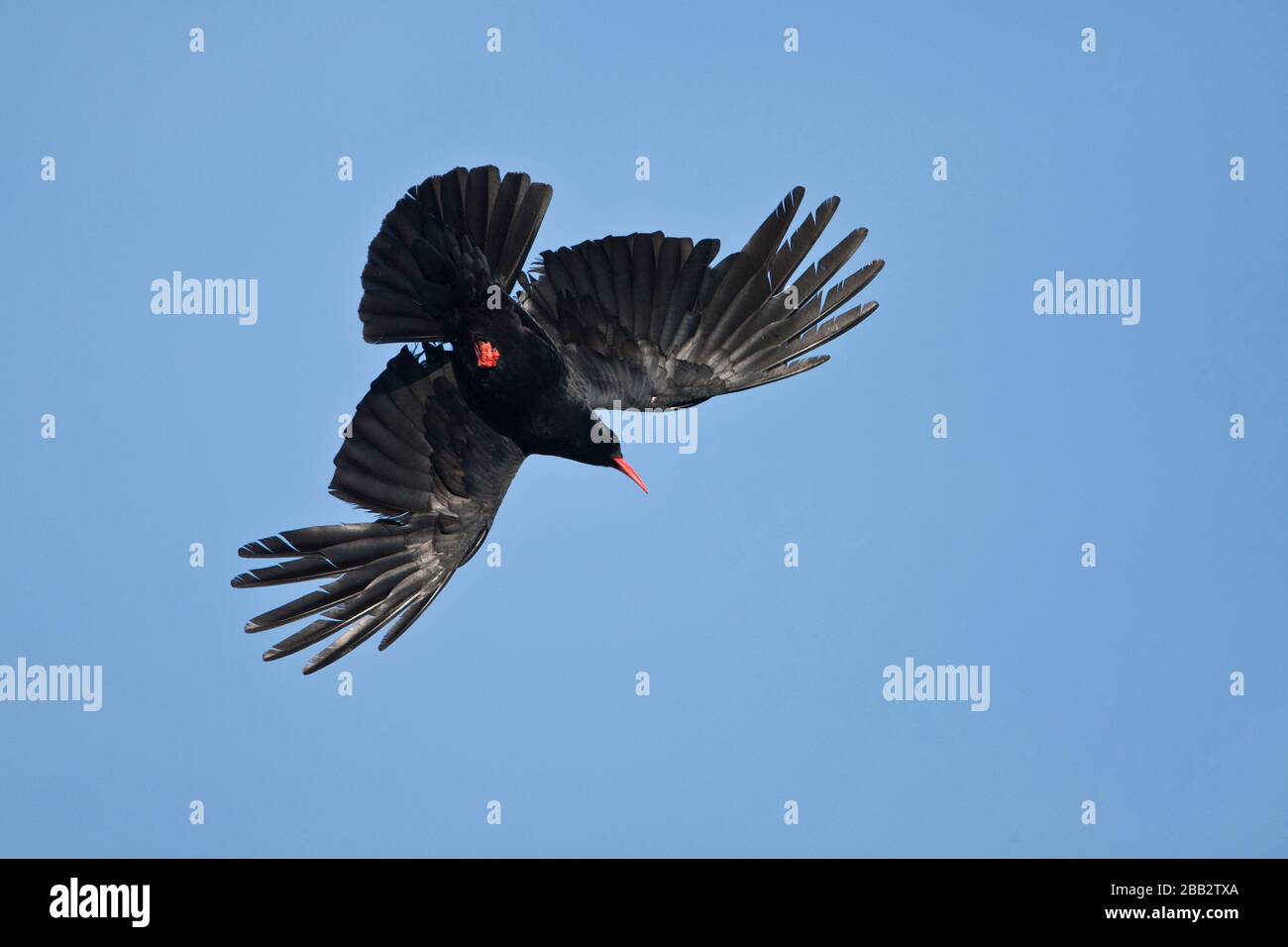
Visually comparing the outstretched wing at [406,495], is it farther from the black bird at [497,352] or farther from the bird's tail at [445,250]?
the bird's tail at [445,250]

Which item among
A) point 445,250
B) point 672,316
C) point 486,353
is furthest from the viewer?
point 672,316

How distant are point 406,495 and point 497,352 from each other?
4.94 feet

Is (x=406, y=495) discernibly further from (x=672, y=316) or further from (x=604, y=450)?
(x=672, y=316)

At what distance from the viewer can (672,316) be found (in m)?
14.6

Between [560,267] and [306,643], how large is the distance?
4.05 meters

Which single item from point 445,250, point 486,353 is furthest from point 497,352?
point 445,250

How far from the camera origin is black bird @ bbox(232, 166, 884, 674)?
529 inches

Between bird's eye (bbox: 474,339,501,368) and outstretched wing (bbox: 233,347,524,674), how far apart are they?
687mm

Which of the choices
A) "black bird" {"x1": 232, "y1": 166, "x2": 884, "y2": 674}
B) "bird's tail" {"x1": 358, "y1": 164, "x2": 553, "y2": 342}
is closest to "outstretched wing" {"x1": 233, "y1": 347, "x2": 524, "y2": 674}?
"black bird" {"x1": 232, "y1": 166, "x2": 884, "y2": 674}

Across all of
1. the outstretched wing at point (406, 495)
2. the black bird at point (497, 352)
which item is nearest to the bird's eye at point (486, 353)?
the black bird at point (497, 352)

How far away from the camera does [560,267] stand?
14492 millimetres
